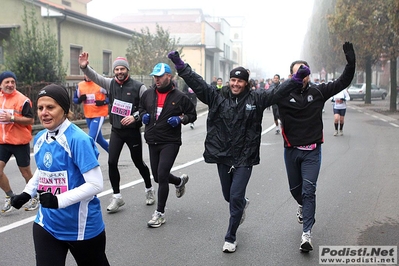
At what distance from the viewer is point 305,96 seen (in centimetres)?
539

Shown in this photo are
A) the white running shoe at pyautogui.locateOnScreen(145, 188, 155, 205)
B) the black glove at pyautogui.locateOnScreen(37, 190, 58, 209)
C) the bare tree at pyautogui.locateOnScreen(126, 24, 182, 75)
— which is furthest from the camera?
the bare tree at pyautogui.locateOnScreen(126, 24, 182, 75)

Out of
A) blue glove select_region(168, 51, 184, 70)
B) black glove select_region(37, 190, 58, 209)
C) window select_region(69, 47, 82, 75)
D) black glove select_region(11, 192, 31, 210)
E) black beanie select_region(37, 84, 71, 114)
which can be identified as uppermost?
window select_region(69, 47, 82, 75)

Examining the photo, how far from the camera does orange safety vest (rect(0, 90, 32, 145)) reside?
21.3ft

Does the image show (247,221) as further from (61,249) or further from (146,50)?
(146,50)

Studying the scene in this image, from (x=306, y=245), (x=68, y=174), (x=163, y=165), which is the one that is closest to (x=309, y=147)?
(x=306, y=245)

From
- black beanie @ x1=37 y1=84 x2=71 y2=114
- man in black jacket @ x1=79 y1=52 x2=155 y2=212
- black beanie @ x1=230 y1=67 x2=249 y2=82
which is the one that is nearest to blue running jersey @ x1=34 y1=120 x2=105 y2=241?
black beanie @ x1=37 y1=84 x2=71 y2=114

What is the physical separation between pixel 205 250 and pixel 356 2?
23.3 metres

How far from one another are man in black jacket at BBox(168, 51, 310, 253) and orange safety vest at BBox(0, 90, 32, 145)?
250 centimetres

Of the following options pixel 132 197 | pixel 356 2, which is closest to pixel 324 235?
pixel 132 197

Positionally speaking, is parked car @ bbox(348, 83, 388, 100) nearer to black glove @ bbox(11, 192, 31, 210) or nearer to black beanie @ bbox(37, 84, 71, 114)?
black beanie @ bbox(37, 84, 71, 114)

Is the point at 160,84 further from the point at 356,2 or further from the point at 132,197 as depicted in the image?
the point at 356,2

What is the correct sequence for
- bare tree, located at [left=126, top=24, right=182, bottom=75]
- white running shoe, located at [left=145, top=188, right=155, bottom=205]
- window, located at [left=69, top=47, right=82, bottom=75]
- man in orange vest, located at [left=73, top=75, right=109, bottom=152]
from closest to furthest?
white running shoe, located at [left=145, top=188, right=155, bottom=205] → man in orange vest, located at [left=73, top=75, right=109, bottom=152] → window, located at [left=69, top=47, right=82, bottom=75] → bare tree, located at [left=126, top=24, right=182, bottom=75]

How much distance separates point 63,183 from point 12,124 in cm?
368

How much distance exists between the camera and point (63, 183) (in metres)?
3.21
